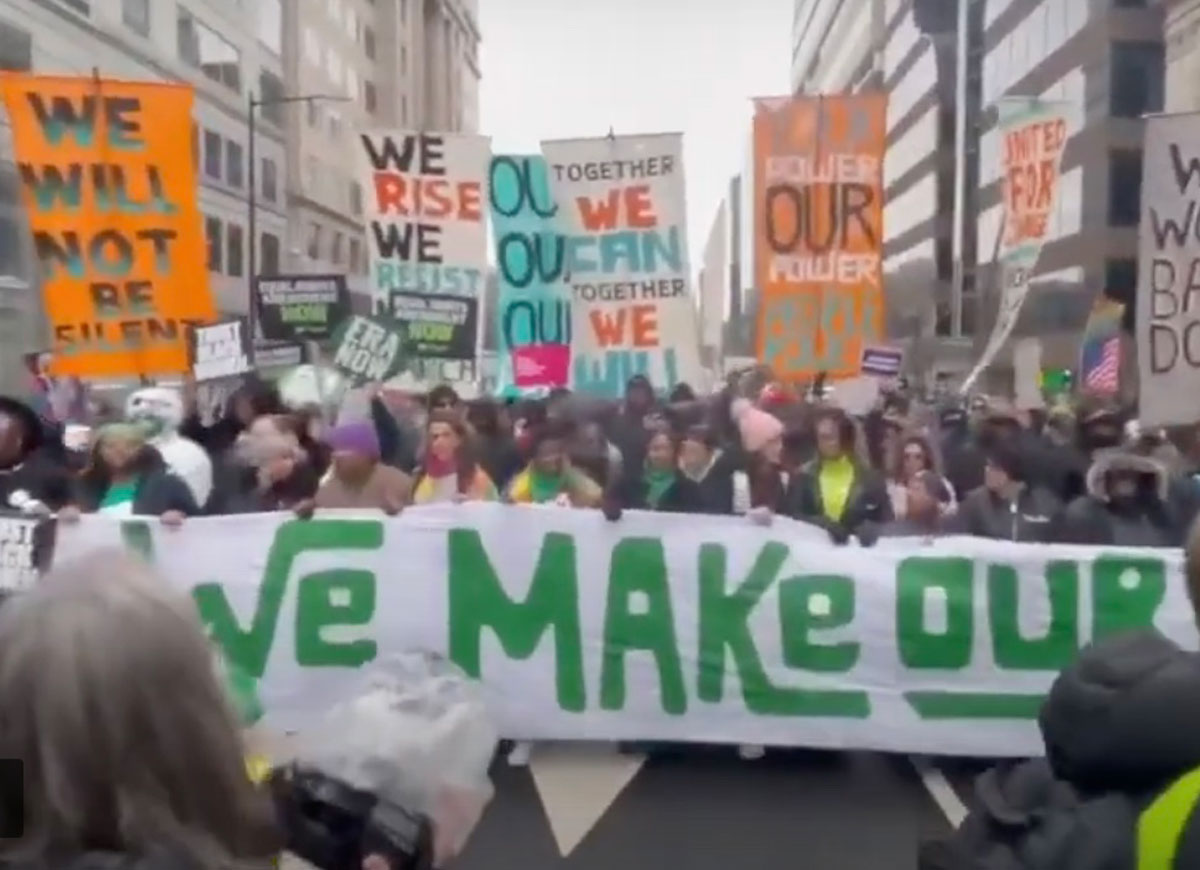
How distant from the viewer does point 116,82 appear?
1078 centimetres

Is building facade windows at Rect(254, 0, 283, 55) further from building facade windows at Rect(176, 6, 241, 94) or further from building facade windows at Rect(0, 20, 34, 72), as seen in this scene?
building facade windows at Rect(0, 20, 34, 72)

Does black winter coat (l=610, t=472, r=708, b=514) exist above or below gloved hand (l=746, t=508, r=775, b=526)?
below

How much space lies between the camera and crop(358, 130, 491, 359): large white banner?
1603 cm

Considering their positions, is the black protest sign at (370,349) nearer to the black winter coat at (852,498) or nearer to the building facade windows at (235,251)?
the black winter coat at (852,498)

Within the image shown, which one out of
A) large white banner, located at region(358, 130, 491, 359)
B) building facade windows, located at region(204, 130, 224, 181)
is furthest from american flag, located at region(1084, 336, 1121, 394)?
building facade windows, located at region(204, 130, 224, 181)

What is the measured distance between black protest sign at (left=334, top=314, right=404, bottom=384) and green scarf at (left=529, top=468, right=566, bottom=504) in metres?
6.85

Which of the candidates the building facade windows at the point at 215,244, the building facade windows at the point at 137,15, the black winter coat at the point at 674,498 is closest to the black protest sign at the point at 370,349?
the black winter coat at the point at 674,498

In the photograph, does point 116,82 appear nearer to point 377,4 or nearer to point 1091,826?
point 1091,826

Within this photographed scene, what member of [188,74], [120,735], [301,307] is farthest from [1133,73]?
[120,735]

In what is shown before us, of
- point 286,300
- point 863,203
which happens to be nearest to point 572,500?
Result: point 863,203

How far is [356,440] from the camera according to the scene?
8828 mm

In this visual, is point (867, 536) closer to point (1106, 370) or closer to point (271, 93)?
point (1106, 370)

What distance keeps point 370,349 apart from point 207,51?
39.4 metres

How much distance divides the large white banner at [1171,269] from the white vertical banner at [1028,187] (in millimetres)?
9070
